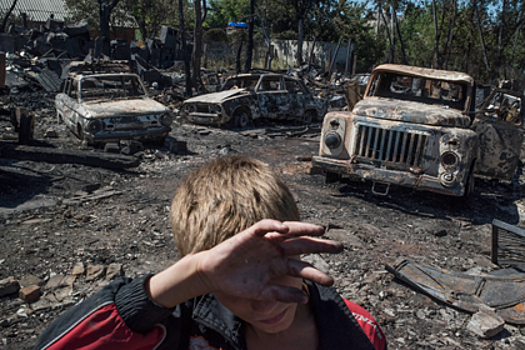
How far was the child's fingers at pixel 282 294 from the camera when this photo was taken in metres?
0.72

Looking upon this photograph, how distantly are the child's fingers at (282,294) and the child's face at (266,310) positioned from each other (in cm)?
9

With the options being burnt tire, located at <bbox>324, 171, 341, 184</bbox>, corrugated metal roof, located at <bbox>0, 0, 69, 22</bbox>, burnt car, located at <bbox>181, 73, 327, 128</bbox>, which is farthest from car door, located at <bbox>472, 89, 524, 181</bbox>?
corrugated metal roof, located at <bbox>0, 0, 69, 22</bbox>

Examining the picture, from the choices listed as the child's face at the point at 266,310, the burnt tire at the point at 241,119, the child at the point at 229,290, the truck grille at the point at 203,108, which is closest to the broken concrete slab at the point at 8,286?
the child at the point at 229,290

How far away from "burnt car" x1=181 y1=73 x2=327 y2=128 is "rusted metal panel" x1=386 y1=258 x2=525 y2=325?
810 cm

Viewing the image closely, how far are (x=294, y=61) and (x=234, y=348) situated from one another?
34214mm

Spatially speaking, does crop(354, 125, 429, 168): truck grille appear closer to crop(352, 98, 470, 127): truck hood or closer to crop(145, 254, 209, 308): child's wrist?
crop(352, 98, 470, 127): truck hood

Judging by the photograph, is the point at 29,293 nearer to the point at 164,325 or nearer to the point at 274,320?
the point at 164,325

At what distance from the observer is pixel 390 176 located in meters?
5.38

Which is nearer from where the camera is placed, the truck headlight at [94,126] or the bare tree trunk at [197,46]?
the truck headlight at [94,126]

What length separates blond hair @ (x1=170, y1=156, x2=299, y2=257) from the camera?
963 millimetres


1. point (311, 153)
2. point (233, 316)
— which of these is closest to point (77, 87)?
point (311, 153)

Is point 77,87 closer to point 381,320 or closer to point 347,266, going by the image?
point 347,266

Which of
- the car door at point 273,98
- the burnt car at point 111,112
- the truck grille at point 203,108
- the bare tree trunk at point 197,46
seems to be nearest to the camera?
the burnt car at point 111,112

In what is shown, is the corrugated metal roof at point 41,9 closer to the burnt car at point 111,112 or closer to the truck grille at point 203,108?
the truck grille at point 203,108
